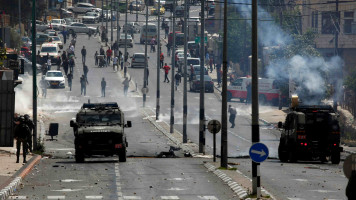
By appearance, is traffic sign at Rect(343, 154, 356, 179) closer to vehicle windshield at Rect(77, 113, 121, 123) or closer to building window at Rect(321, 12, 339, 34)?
vehicle windshield at Rect(77, 113, 121, 123)

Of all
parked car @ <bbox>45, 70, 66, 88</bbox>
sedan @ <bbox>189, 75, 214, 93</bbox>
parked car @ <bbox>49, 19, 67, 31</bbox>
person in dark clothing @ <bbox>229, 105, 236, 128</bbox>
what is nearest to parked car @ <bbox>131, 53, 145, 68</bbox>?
sedan @ <bbox>189, 75, 214, 93</bbox>

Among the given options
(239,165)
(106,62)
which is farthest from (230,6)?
(239,165)

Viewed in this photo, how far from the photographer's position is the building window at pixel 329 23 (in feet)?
311

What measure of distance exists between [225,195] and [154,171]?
738 centimetres

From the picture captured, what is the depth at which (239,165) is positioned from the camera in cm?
3716

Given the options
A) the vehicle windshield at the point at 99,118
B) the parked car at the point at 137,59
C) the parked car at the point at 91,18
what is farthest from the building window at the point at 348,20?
the vehicle windshield at the point at 99,118

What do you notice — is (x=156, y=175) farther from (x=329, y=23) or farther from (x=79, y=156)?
(x=329, y=23)

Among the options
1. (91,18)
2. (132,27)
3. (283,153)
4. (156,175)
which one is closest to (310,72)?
(283,153)

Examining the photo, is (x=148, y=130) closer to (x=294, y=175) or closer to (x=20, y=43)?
(x=294, y=175)

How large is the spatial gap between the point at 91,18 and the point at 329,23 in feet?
175

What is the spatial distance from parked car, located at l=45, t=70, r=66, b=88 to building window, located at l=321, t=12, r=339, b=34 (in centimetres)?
2815

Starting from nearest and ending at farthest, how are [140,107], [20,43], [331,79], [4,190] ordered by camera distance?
1. [4,190]
2. [140,107]
3. [331,79]
4. [20,43]

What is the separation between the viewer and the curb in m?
24.4

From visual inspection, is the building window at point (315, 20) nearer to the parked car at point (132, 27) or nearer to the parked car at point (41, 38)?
the parked car at point (41, 38)
